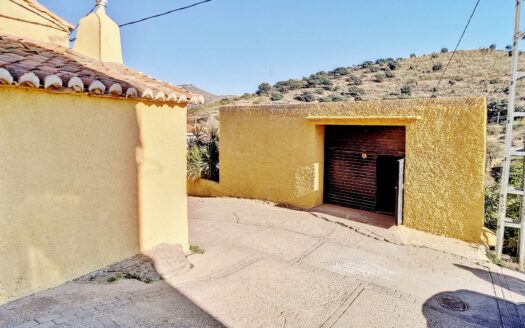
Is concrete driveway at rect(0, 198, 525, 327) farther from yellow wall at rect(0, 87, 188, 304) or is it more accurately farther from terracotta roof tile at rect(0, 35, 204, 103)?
terracotta roof tile at rect(0, 35, 204, 103)

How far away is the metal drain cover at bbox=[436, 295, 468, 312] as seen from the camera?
573 cm

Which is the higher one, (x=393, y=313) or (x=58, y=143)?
(x=58, y=143)

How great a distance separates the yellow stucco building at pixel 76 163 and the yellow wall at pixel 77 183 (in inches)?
0.6

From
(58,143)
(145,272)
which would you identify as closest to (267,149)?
(145,272)

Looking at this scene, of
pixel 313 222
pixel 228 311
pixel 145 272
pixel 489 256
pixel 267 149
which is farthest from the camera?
pixel 267 149

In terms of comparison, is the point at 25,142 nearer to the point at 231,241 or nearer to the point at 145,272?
the point at 145,272

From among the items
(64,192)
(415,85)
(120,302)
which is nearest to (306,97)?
(415,85)

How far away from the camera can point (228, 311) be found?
16.7 ft

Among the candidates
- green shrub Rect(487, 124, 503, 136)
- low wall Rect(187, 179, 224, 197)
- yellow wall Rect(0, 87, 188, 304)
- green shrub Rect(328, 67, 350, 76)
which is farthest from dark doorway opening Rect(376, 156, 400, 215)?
green shrub Rect(328, 67, 350, 76)

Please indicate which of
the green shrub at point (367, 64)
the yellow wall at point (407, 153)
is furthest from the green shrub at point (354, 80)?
the yellow wall at point (407, 153)

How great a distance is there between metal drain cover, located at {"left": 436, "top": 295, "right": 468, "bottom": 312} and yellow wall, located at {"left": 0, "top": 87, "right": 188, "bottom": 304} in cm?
541

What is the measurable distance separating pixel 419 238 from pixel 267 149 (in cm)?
594

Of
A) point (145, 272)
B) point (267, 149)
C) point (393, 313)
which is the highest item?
point (267, 149)

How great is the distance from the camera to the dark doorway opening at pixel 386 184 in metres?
11.4
